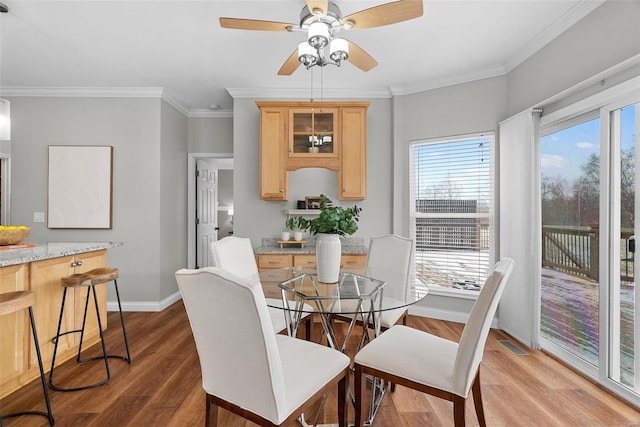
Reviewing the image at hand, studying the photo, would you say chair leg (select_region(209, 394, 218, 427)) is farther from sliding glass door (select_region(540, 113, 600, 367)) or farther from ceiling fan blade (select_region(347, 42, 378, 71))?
sliding glass door (select_region(540, 113, 600, 367))

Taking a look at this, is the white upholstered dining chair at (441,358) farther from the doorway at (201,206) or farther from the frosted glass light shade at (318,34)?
the doorway at (201,206)

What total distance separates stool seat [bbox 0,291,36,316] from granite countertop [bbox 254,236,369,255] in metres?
1.90

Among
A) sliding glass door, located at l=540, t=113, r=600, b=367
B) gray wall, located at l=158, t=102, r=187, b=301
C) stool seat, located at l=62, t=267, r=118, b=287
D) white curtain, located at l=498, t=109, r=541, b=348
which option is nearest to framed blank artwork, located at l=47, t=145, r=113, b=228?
gray wall, located at l=158, t=102, r=187, b=301

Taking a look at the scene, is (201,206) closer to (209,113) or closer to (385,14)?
(209,113)

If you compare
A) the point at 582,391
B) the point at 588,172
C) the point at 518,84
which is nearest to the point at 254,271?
the point at 582,391

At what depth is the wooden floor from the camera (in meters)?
1.82

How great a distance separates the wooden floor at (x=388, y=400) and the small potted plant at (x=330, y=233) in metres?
0.84

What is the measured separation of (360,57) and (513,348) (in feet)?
8.95

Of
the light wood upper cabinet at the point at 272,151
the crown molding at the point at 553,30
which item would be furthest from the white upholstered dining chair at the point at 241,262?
the crown molding at the point at 553,30

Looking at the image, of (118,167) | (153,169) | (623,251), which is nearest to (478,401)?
(623,251)

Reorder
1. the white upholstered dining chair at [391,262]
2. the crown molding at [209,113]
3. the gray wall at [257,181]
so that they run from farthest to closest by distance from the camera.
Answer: the crown molding at [209,113], the gray wall at [257,181], the white upholstered dining chair at [391,262]

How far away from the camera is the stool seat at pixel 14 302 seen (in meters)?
1.60

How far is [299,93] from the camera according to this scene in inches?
150

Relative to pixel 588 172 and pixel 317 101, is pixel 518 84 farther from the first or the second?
pixel 317 101
